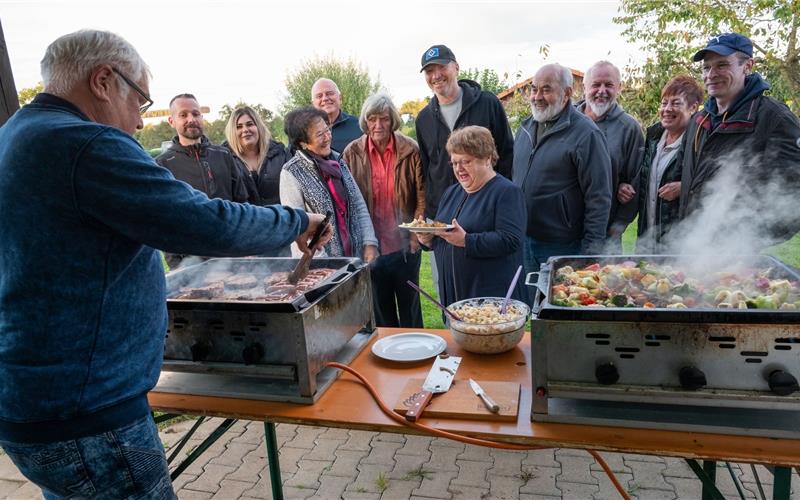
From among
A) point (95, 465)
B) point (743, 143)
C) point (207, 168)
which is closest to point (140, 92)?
point (95, 465)

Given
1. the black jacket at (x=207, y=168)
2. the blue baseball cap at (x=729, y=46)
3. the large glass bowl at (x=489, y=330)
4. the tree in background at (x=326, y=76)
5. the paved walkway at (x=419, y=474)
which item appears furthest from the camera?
the tree in background at (x=326, y=76)

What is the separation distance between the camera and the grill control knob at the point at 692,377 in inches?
62.9

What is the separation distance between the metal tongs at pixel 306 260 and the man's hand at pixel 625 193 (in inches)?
114

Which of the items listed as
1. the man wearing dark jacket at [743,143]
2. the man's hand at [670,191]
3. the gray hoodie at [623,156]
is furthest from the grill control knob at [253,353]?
the gray hoodie at [623,156]

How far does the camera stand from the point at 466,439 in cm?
179

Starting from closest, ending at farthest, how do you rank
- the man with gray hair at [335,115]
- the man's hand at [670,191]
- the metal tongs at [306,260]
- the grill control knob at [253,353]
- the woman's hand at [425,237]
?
the grill control knob at [253,353] → the metal tongs at [306,260] → the woman's hand at [425,237] → the man's hand at [670,191] → the man with gray hair at [335,115]

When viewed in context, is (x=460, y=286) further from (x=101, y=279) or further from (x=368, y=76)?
(x=368, y=76)

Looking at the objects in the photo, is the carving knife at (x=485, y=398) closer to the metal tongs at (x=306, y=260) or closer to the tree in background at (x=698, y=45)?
the metal tongs at (x=306, y=260)

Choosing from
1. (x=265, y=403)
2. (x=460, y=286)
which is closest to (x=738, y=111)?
(x=460, y=286)

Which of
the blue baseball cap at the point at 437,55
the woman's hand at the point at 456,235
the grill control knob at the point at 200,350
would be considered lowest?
the grill control knob at the point at 200,350

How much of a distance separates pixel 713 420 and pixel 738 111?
2.29 meters

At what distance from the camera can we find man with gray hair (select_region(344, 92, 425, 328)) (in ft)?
14.2

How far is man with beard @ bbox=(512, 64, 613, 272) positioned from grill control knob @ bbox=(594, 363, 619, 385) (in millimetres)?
2322

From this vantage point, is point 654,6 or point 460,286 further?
point 654,6
